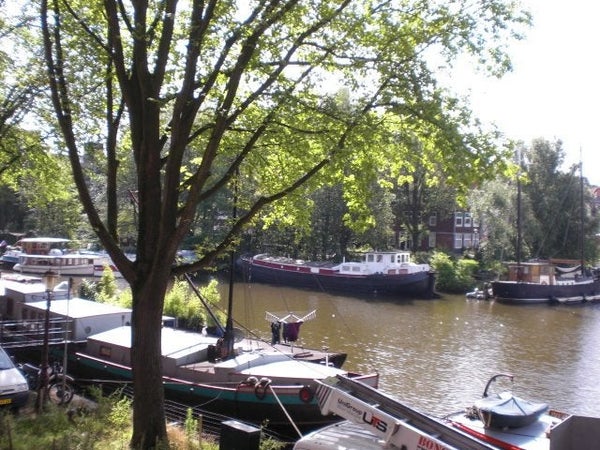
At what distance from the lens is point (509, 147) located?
8.75m

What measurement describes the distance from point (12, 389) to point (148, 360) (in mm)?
5052

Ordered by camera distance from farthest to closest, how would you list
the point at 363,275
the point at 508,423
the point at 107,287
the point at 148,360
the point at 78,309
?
the point at 363,275 < the point at 107,287 < the point at 78,309 < the point at 508,423 < the point at 148,360

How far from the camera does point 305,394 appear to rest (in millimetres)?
14328

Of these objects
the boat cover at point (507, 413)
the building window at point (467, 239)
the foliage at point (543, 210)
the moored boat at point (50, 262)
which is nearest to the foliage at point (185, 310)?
the boat cover at point (507, 413)

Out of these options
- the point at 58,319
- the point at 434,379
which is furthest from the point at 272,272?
the point at 58,319

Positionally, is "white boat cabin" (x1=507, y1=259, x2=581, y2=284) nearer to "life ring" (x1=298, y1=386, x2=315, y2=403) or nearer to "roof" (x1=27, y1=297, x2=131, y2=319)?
"roof" (x1=27, y1=297, x2=131, y2=319)

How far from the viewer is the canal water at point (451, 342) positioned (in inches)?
856

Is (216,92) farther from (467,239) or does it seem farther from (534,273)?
(467,239)

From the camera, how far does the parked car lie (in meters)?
12.4

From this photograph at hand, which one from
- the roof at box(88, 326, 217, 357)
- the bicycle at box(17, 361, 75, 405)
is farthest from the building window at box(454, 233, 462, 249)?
the bicycle at box(17, 361, 75, 405)

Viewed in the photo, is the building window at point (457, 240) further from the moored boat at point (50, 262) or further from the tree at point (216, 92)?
the tree at point (216, 92)

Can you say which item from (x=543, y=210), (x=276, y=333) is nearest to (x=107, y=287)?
(x=276, y=333)

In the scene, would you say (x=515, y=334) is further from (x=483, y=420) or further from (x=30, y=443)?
(x=30, y=443)

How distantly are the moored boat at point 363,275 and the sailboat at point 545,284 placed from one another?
18.7 ft
